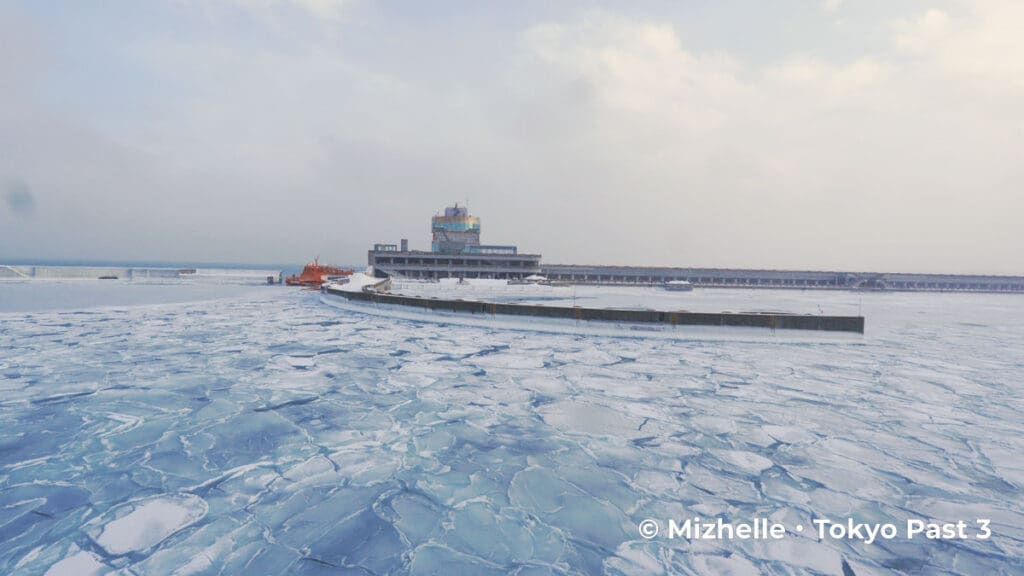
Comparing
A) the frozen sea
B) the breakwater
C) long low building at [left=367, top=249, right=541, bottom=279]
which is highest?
long low building at [left=367, top=249, right=541, bottom=279]

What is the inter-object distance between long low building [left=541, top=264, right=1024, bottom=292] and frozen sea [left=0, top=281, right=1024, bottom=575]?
80.6 m

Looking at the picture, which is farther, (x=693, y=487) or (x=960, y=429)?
(x=960, y=429)

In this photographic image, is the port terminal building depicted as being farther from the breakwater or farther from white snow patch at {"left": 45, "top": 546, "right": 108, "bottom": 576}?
white snow patch at {"left": 45, "top": 546, "right": 108, "bottom": 576}

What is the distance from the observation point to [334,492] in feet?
15.6

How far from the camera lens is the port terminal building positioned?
270 ft

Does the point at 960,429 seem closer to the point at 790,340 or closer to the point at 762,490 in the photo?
Result: the point at 762,490

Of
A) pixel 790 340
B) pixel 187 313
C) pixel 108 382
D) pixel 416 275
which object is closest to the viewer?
pixel 108 382

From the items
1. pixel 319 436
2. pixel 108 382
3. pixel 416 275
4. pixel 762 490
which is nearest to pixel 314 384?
pixel 319 436

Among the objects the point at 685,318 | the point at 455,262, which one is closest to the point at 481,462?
the point at 685,318

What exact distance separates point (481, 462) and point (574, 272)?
88.0 meters

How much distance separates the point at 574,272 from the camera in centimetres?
9231

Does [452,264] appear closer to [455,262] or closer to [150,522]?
[455,262]

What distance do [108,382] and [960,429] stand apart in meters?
15.5

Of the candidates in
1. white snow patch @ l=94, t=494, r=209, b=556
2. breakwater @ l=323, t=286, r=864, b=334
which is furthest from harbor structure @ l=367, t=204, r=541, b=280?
white snow patch @ l=94, t=494, r=209, b=556
